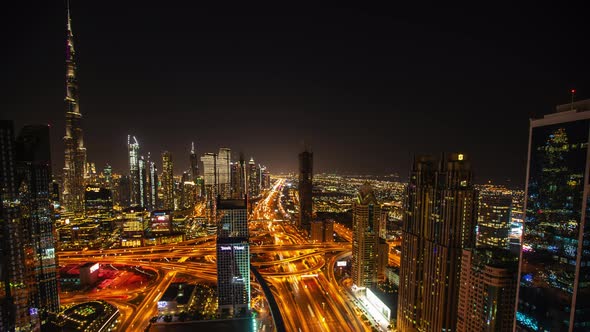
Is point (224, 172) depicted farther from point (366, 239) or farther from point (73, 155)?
Result: point (366, 239)

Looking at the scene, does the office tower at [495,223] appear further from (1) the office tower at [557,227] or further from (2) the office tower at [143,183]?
(2) the office tower at [143,183]

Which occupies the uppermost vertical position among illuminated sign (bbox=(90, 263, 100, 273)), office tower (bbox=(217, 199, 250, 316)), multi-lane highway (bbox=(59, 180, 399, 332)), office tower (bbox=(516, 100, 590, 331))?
office tower (bbox=(516, 100, 590, 331))

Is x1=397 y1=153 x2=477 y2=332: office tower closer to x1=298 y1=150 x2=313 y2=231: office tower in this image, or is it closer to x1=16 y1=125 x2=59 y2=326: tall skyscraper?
x1=16 y1=125 x2=59 y2=326: tall skyscraper

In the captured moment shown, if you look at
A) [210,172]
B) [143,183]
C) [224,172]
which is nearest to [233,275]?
[210,172]

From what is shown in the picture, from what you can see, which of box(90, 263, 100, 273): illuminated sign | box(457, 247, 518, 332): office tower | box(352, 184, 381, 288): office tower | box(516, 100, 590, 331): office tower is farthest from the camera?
box(90, 263, 100, 273): illuminated sign

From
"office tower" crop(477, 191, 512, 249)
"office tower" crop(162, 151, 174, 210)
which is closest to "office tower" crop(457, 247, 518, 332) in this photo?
"office tower" crop(477, 191, 512, 249)

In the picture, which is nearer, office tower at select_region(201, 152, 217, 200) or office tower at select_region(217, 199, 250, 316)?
office tower at select_region(217, 199, 250, 316)
